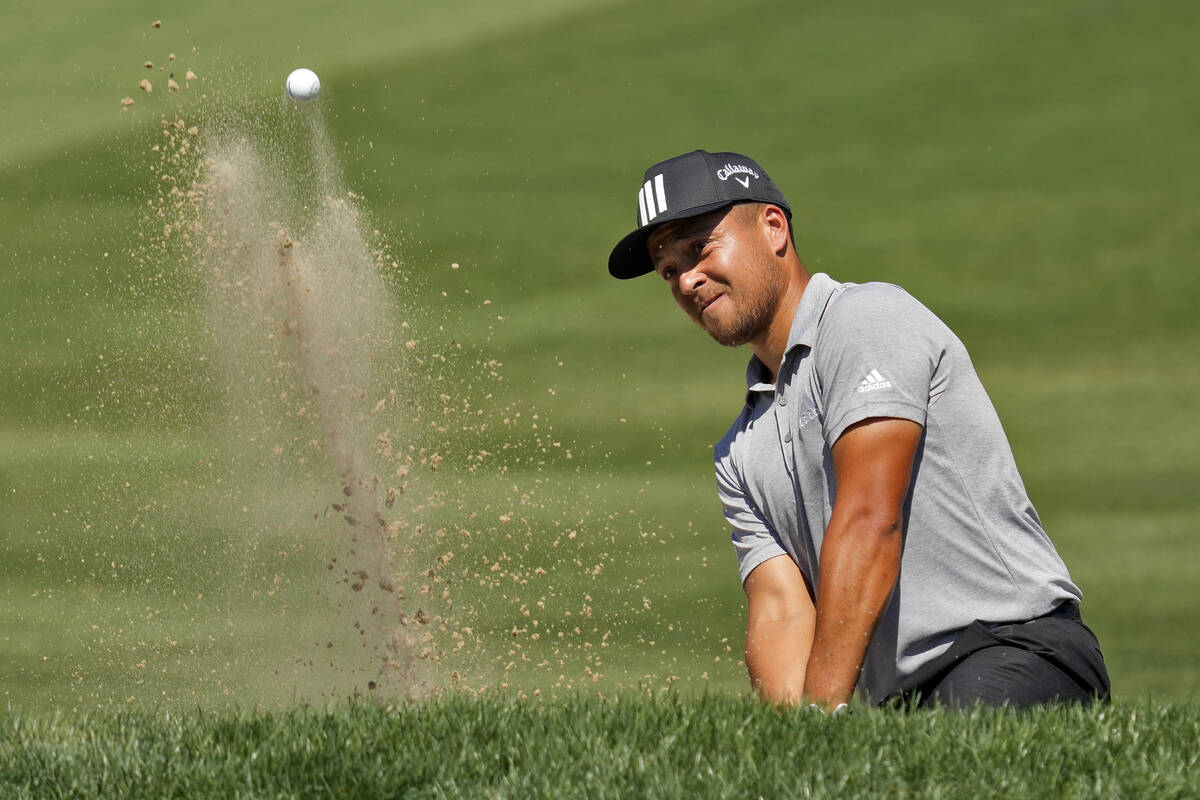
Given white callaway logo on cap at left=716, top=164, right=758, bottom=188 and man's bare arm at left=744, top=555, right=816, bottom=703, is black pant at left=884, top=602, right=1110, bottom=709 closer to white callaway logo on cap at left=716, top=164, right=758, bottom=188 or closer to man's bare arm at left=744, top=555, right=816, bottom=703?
man's bare arm at left=744, top=555, right=816, bottom=703

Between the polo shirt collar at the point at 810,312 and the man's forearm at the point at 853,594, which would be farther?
the polo shirt collar at the point at 810,312

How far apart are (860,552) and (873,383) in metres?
0.31

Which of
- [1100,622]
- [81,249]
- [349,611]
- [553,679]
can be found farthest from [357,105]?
[1100,622]

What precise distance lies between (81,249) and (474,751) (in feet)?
11.5

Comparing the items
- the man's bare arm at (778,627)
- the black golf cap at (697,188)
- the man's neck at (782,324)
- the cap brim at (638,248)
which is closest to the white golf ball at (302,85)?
the cap brim at (638,248)

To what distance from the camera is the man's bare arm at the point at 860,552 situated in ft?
7.62

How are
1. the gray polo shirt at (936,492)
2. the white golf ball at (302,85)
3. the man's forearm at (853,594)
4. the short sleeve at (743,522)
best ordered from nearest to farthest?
the man's forearm at (853,594) → the gray polo shirt at (936,492) → the short sleeve at (743,522) → the white golf ball at (302,85)

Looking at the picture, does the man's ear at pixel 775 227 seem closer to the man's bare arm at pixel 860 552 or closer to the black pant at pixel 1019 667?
the man's bare arm at pixel 860 552

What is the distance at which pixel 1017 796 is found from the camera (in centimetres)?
168

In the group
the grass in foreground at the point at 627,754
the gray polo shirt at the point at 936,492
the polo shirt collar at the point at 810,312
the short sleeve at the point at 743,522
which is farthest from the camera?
the short sleeve at the point at 743,522

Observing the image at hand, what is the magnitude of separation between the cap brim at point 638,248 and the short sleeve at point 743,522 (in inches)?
18.4

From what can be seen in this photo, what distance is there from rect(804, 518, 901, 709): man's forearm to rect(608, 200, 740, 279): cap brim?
2.58 feet

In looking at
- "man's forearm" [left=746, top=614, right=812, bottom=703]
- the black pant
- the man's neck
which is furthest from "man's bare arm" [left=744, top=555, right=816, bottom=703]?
the man's neck

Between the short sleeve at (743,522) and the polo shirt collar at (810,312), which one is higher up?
the polo shirt collar at (810,312)
